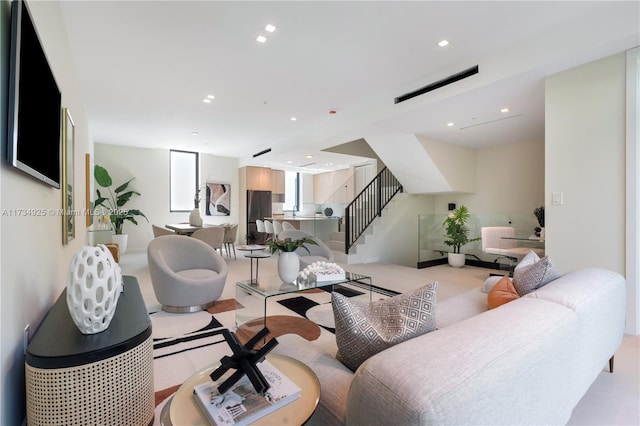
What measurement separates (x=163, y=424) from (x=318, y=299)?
3041 millimetres

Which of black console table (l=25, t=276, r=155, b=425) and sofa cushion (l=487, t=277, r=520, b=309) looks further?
sofa cushion (l=487, t=277, r=520, b=309)

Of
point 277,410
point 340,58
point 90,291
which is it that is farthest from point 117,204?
point 277,410

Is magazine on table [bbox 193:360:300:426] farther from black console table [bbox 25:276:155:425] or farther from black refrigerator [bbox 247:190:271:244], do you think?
black refrigerator [bbox 247:190:271:244]

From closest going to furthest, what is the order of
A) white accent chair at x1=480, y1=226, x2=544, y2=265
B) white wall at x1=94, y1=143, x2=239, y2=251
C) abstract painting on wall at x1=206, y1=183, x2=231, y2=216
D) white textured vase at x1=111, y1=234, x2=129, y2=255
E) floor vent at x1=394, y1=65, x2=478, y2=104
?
floor vent at x1=394, y1=65, x2=478, y2=104 < white accent chair at x1=480, y1=226, x2=544, y2=265 < white textured vase at x1=111, y1=234, x2=129, y2=255 < white wall at x1=94, y1=143, x2=239, y2=251 < abstract painting on wall at x1=206, y1=183, x2=231, y2=216

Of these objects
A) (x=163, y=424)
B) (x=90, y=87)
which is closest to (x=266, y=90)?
(x=90, y=87)

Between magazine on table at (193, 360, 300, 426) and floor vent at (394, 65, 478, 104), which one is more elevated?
floor vent at (394, 65, 478, 104)

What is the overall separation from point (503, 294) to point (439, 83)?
2931mm

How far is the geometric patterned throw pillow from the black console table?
0.85m

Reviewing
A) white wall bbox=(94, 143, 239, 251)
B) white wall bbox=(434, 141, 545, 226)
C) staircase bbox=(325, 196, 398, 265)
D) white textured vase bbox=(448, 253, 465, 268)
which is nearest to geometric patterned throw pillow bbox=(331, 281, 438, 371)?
staircase bbox=(325, 196, 398, 265)

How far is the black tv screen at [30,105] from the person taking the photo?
1.17 metres

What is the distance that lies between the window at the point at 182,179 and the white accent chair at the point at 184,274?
575cm

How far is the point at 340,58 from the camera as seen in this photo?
11.5ft

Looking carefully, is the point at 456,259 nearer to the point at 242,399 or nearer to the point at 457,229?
the point at 457,229

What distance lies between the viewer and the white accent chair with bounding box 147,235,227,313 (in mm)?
3248
